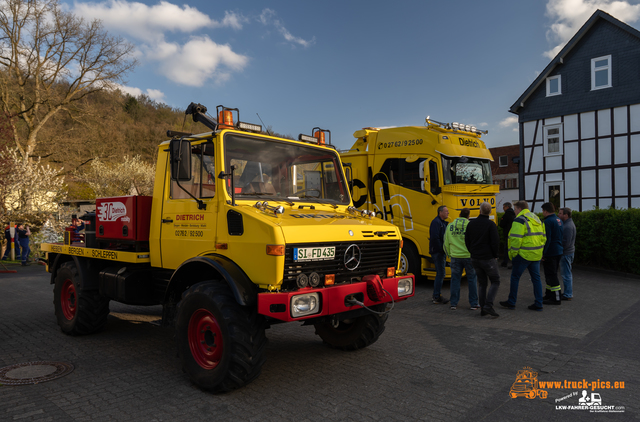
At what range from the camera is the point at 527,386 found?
4.34 metres

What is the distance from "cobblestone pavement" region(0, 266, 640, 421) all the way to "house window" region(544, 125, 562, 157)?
1686 cm

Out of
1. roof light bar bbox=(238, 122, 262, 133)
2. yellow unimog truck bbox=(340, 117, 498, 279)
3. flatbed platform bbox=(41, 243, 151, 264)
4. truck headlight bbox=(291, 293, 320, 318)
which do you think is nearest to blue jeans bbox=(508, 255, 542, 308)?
yellow unimog truck bbox=(340, 117, 498, 279)

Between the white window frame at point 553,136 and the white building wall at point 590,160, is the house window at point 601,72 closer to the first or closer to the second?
the white building wall at point 590,160

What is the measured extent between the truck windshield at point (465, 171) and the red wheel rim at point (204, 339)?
22.3 feet

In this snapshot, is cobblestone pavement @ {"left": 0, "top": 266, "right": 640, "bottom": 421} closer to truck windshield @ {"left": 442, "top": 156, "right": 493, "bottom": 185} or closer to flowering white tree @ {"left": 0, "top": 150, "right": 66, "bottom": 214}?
truck windshield @ {"left": 442, "top": 156, "right": 493, "bottom": 185}

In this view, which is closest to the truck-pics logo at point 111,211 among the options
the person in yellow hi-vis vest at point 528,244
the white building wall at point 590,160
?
the person in yellow hi-vis vest at point 528,244

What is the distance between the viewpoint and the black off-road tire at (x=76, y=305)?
6.21m

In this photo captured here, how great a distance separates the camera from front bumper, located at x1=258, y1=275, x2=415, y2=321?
378 centimetres

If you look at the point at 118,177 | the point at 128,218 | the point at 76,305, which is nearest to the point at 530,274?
the point at 128,218

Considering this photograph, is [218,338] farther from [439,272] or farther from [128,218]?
[439,272]

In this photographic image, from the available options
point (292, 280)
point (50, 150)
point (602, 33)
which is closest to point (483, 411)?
point (292, 280)

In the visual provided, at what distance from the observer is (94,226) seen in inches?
253

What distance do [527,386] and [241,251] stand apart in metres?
3.10

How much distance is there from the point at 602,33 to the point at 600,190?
7503 millimetres
